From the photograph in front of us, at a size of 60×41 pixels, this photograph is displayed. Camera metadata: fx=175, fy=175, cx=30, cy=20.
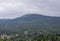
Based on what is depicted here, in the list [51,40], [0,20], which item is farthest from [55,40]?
[0,20]

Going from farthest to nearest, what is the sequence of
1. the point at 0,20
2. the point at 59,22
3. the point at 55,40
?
1. the point at 0,20
2. the point at 59,22
3. the point at 55,40

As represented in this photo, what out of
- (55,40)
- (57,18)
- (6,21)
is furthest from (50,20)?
(55,40)

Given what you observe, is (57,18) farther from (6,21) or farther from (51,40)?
(51,40)

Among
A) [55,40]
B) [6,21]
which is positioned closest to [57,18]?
[6,21]

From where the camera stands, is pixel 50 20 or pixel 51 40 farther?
pixel 50 20

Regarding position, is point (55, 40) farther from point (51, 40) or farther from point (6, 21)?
point (6, 21)

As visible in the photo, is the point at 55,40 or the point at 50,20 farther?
the point at 50,20

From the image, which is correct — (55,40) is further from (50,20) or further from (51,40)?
(50,20)

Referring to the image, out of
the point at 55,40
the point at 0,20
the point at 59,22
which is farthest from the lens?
the point at 0,20
